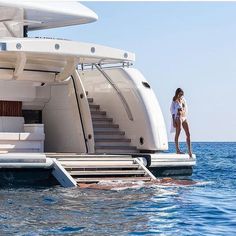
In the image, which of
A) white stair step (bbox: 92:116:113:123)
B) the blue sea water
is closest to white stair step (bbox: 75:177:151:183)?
the blue sea water

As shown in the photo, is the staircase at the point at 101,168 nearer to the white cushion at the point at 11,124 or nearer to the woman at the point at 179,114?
the woman at the point at 179,114

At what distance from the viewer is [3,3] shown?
46.2 ft

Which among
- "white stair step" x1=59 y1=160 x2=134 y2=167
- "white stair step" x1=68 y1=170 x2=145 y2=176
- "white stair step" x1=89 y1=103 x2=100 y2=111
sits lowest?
"white stair step" x1=68 y1=170 x2=145 y2=176

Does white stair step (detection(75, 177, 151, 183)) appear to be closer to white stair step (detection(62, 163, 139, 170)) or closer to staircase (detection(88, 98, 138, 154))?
white stair step (detection(62, 163, 139, 170))

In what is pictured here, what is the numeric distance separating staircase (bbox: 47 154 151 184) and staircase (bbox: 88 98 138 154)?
1261mm

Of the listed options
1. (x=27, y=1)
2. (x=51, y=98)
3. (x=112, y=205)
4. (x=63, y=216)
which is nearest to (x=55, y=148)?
(x=51, y=98)

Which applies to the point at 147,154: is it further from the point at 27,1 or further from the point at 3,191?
the point at 27,1

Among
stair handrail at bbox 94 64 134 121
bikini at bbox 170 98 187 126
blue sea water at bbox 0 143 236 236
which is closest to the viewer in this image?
blue sea water at bbox 0 143 236 236

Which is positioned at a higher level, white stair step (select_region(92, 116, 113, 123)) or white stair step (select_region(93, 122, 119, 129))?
white stair step (select_region(92, 116, 113, 123))

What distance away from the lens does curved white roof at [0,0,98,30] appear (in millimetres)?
14648

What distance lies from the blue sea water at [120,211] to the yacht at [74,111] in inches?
36.0

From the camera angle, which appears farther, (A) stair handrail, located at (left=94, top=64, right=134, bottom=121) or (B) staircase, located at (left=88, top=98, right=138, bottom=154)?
(A) stair handrail, located at (left=94, top=64, right=134, bottom=121)

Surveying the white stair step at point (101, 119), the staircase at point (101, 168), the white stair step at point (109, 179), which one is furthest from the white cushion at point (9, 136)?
the white stair step at point (101, 119)

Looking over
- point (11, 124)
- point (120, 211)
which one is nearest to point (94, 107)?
point (11, 124)
